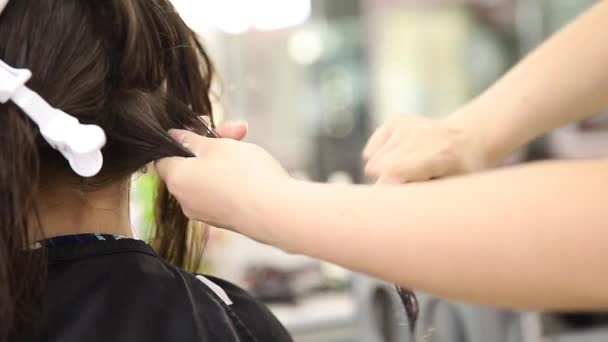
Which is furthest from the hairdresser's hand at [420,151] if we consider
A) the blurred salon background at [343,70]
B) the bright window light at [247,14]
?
the bright window light at [247,14]

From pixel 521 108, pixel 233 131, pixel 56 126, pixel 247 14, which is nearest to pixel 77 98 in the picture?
pixel 56 126

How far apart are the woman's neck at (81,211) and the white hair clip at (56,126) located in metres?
0.16

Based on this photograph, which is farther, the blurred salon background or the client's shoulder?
the blurred salon background

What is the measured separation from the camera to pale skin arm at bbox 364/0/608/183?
1093mm

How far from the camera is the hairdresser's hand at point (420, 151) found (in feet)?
3.39

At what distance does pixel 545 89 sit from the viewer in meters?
1.18

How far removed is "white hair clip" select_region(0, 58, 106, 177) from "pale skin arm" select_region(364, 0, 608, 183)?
376 millimetres

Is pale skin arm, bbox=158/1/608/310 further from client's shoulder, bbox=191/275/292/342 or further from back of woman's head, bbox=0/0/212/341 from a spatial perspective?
client's shoulder, bbox=191/275/292/342

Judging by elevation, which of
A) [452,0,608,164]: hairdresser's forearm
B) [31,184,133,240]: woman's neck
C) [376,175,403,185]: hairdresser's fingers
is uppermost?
[452,0,608,164]: hairdresser's forearm

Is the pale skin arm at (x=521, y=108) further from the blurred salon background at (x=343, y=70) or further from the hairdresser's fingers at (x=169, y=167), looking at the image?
the blurred salon background at (x=343, y=70)

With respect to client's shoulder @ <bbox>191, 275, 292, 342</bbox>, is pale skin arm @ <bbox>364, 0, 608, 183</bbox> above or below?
above

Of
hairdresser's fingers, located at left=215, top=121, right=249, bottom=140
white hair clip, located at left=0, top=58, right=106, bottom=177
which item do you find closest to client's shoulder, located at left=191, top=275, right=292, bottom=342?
hairdresser's fingers, located at left=215, top=121, right=249, bottom=140

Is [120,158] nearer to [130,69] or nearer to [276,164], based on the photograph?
[130,69]

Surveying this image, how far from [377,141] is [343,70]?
7.82ft
